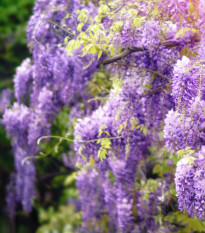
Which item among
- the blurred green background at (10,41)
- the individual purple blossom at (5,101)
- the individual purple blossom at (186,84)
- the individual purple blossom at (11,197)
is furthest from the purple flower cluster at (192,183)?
the blurred green background at (10,41)

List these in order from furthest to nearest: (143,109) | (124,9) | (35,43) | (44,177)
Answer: (44,177) → (35,43) → (143,109) → (124,9)

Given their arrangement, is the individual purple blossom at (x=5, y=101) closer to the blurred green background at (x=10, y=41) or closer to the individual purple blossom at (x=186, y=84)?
the blurred green background at (x=10, y=41)

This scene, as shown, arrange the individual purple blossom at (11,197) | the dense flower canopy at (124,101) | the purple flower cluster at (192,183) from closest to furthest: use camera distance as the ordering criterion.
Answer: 1. the purple flower cluster at (192,183)
2. the dense flower canopy at (124,101)
3. the individual purple blossom at (11,197)

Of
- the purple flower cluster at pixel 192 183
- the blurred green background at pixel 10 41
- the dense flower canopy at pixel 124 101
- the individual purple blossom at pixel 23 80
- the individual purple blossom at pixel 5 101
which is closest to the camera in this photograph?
the purple flower cluster at pixel 192 183

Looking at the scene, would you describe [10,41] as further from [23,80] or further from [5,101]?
[23,80]

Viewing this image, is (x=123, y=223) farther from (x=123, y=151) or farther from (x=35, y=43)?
(x=35, y=43)

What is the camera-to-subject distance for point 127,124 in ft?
7.97

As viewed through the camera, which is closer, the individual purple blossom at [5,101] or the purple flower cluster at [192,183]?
the purple flower cluster at [192,183]

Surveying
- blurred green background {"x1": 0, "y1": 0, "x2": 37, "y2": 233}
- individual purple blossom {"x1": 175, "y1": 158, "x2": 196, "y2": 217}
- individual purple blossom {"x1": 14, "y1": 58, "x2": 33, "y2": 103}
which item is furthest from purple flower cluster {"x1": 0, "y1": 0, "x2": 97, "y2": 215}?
blurred green background {"x1": 0, "y1": 0, "x2": 37, "y2": 233}

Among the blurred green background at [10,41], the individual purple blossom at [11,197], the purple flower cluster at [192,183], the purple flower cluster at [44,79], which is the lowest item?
the purple flower cluster at [192,183]

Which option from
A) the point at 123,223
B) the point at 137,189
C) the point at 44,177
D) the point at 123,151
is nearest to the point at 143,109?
the point at 123,151

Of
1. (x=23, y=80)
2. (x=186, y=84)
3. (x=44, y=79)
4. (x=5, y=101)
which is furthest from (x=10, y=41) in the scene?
(x=186, y=84)

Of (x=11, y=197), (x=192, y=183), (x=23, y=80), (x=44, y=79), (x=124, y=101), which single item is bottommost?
(x=192, y=183)

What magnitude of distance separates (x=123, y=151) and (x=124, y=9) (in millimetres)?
932
